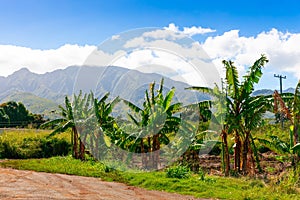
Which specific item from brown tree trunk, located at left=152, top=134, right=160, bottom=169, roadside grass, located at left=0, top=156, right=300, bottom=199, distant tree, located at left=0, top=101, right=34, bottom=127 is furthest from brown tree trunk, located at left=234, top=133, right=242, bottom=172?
distant tree, located at left=0, top=101, right=34, bottom=127

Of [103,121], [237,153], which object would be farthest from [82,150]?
[237,153]

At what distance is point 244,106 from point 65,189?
7354mm

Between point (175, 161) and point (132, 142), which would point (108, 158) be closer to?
point (132, 142)

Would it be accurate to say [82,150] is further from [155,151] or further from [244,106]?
[244,106]

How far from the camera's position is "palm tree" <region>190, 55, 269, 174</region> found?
14.3 metres

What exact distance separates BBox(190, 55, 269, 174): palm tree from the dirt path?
4.72 metres

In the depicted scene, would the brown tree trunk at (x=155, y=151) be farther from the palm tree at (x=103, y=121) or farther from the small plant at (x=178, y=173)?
the small plant at (x=178, y=173)

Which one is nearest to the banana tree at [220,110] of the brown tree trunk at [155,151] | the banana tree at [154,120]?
the banana tree at [154,120]

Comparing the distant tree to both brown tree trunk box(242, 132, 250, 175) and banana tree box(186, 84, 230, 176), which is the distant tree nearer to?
banana tree box(186, 84, 230, 176)

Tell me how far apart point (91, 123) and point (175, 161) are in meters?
5.01

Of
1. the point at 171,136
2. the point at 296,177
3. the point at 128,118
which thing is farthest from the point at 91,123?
the point at 296,177

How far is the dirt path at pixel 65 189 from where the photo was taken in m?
10.3

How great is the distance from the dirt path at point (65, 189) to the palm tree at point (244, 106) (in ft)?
15.5

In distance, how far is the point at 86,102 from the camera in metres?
20.7
